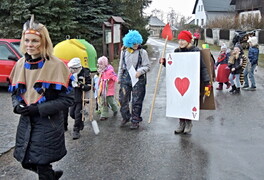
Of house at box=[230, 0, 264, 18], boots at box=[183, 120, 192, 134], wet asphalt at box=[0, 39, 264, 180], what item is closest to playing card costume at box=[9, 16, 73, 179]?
wet asphalt at box=[0, 39, 264, 180]

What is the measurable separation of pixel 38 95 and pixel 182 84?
3.44m

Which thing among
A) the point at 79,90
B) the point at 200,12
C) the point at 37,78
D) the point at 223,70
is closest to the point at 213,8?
the point at 200,12

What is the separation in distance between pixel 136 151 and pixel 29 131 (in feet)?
7.90

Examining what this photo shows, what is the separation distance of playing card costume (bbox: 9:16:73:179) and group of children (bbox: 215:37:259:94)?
27.3ft

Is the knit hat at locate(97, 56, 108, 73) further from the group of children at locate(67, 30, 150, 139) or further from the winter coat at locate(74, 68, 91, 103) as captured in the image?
the winter coat at locate(74, 68, 91, 103)

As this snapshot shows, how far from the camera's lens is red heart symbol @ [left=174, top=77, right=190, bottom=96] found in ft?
19.7

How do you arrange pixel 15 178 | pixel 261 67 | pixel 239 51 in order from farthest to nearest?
pixel 261 67 → pixel 239 51 → pixel 15 178

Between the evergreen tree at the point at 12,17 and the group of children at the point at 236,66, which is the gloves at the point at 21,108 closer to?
the group of children at the point at 236,66

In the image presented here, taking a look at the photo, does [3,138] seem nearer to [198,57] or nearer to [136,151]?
[136,151]

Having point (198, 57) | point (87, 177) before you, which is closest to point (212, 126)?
point (198, 57)

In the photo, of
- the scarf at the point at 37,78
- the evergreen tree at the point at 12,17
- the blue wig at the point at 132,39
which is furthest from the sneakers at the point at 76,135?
the evergreen tree at the point at 12,17

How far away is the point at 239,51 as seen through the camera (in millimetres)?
10500

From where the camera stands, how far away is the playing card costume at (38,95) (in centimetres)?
312

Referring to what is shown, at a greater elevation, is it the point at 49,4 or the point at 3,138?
the point at 49,4
